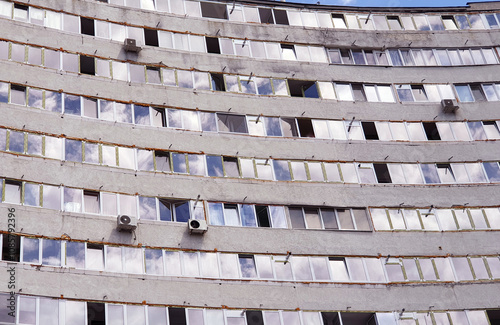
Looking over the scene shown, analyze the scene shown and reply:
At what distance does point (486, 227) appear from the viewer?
1515 inches

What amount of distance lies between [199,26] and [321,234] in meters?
14.3

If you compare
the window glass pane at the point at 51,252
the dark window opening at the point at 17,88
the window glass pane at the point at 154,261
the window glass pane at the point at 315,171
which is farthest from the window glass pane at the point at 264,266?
the dark window opening at the point at 17,88

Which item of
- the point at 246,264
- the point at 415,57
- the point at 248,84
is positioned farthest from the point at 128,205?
the point at 415,57

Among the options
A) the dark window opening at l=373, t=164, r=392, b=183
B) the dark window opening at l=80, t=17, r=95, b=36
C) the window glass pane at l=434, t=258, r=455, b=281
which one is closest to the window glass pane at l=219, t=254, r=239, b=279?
the dark window opening at l=373, t=164, r=392, b=183

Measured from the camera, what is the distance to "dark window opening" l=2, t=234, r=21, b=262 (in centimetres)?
3061

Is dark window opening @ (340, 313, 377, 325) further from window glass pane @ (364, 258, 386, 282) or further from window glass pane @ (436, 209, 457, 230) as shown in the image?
window glass pane @ (436, 209, 457, 230)

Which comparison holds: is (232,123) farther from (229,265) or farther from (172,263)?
(172,263)

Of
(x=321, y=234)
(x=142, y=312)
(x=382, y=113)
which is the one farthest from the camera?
(x=382, y=113)

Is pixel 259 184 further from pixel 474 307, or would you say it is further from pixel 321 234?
pixel 474 307

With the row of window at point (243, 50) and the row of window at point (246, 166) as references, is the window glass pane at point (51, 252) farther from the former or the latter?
the row of window at point (243, 50)

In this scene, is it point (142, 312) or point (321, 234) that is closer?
point (142, 312)

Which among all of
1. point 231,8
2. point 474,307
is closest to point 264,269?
point 474,307

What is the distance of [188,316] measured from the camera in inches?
1261

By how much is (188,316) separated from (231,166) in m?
8.59
